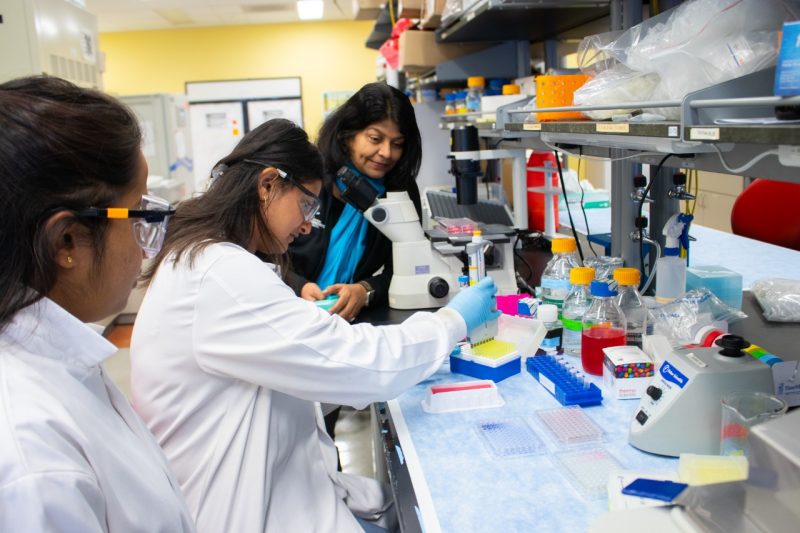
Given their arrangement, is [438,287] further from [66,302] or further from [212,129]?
[212,129]

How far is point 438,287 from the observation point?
2059 mm

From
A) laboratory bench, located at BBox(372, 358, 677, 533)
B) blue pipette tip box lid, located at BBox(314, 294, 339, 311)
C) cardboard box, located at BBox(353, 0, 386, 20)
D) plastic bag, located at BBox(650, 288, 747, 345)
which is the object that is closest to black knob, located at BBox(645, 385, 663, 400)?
laboratory bench, located at BBox(372, 358, 677, 533)

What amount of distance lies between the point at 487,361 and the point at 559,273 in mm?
504

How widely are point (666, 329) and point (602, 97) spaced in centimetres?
56

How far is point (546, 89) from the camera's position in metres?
1.69

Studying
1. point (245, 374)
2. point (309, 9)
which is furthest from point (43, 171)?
point (309, 9)

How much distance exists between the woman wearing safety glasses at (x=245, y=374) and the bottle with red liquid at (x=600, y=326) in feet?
1.21

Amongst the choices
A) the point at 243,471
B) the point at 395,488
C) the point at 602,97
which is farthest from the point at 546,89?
the point at 243,471

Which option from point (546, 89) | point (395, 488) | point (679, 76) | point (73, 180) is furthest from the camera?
point (546, 89)

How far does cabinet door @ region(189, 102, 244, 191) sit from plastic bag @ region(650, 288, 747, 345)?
8641 millimetres

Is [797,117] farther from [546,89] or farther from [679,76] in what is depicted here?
[546,89]

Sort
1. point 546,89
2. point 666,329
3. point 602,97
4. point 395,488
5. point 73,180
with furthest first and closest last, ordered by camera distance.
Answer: point 546,89
point 666,329
point 602,97
point 395,488
point 73,180

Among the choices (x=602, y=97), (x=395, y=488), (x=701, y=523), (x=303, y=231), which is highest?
(x=602, y=97)

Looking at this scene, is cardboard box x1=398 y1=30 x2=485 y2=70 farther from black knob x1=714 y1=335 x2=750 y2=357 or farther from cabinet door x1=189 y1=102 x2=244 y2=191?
cabinet door x1=189 y1=102 x2=244 y2=191
